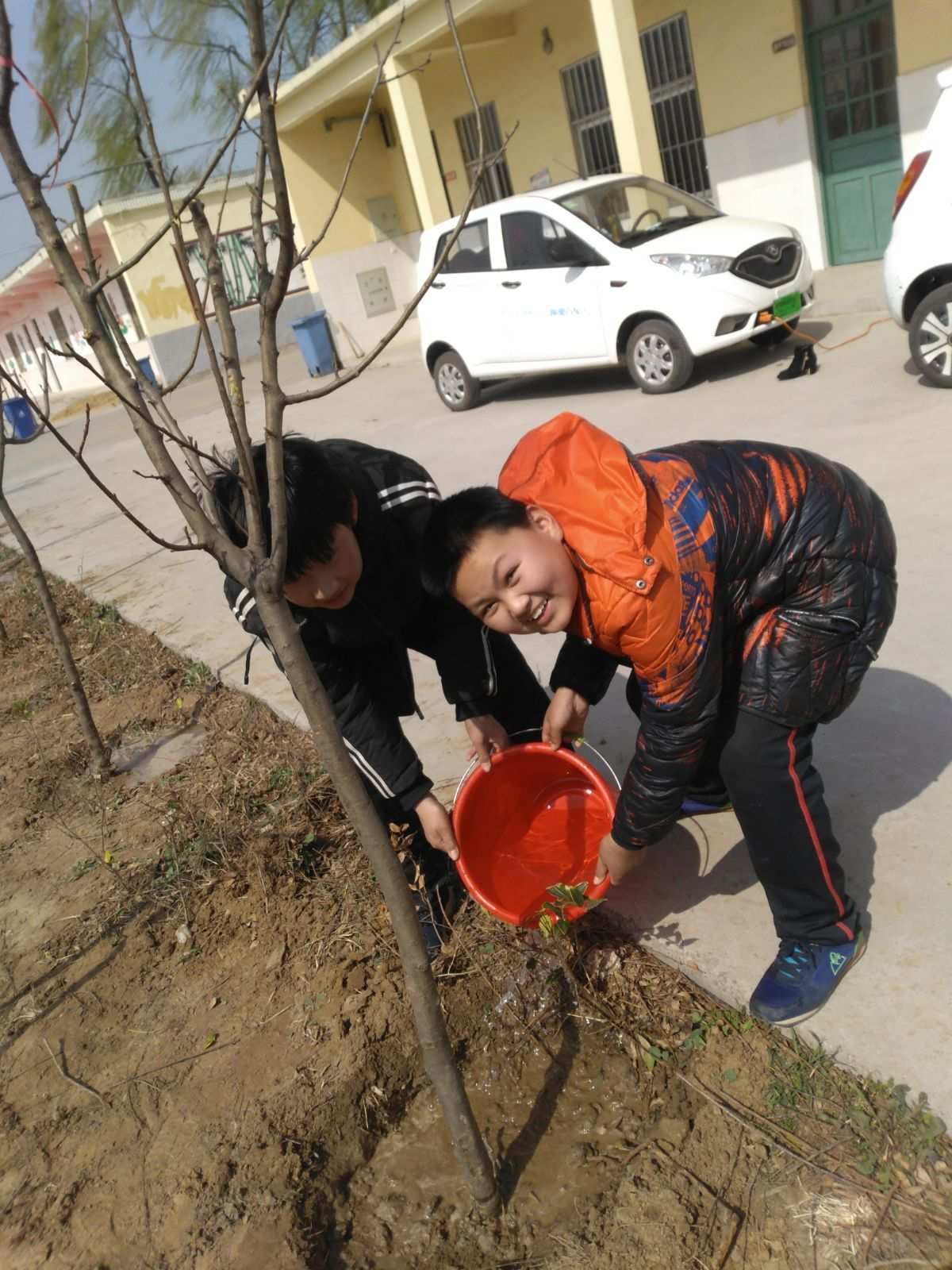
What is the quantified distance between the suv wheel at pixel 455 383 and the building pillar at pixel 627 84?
2.98m

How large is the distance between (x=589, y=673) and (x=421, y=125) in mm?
13015

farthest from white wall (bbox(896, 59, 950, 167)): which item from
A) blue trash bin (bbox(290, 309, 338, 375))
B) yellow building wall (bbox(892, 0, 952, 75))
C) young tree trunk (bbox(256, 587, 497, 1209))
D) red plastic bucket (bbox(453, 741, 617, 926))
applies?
blue trash bin (bbox(290, 309, 338, 375))

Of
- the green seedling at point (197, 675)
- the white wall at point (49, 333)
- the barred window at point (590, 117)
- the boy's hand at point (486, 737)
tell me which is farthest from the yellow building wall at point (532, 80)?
the white wall at point (49, 333)

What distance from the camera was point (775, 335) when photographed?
25.7ft

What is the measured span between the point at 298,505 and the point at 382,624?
0.61m

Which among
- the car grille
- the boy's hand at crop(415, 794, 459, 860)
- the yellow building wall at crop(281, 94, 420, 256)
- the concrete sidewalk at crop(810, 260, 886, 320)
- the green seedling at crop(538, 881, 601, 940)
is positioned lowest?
the concrete sidewalk at crop(810, 260, 886, 320)

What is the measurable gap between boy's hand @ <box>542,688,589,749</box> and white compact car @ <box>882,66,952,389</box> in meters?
4.26

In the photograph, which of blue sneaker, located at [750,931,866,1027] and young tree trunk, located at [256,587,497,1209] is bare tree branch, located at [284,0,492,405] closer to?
young tree trunk, located at [256,587,497,1209]

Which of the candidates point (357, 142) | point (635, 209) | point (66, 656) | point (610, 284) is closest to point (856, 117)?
point (635, 209)

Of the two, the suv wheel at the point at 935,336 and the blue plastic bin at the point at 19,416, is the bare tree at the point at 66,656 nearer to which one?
the suv wheel at the point at 935,336

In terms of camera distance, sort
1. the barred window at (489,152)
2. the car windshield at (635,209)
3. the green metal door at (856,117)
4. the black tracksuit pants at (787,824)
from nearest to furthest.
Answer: the black tracksuit pants at (787,824) < the car windshield at (635,209) < the green metal door at (856,117) < the barred window at (489,152)

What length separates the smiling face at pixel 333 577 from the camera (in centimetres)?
182

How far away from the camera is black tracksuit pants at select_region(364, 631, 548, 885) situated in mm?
2625

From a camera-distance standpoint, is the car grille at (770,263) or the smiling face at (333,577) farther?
the car grille at (770,263)
